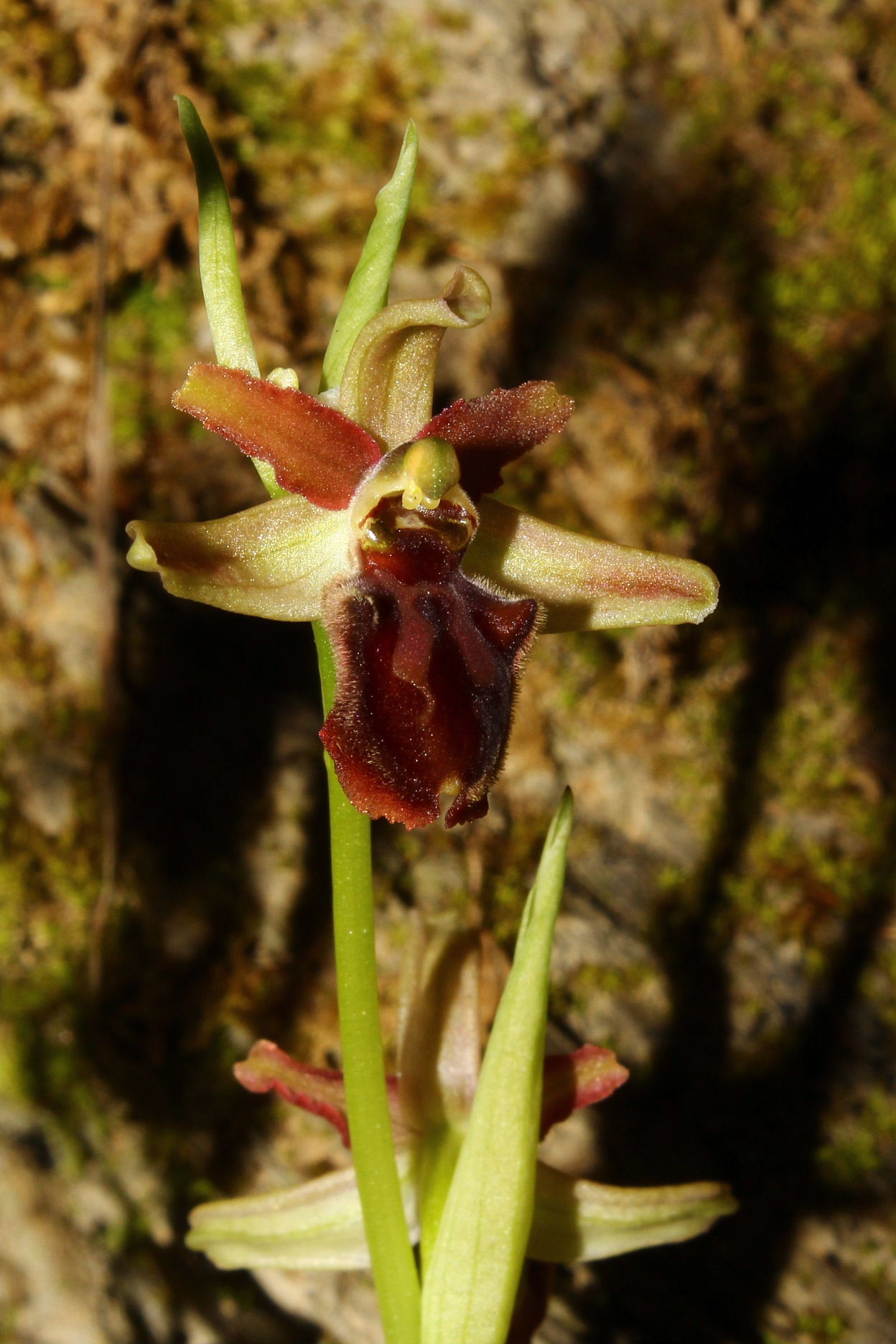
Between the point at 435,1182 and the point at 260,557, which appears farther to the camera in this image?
the point at 435,1182

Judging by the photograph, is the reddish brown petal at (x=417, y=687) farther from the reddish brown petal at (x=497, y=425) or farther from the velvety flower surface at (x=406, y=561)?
the reddish brown petal at (x=497, y=425)

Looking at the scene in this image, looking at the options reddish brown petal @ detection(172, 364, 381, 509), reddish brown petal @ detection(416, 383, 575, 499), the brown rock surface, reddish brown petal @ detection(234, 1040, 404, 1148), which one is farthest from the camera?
the brown rock surface

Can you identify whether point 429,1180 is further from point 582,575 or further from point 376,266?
point 376,266

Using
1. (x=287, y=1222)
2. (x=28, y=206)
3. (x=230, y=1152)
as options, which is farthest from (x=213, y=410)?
(x=28, y=206)

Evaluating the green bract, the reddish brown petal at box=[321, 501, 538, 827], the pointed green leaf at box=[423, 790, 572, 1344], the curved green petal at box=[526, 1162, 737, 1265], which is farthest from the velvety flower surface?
the curved green petal at box=[526, 1162, 737, 1265]

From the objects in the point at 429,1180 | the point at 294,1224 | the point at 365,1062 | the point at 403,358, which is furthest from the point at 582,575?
the point at 294,1224

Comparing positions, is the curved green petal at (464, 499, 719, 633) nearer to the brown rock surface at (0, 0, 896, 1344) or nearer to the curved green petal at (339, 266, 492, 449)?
the curved green petal at (339, 266, 492, 449)
